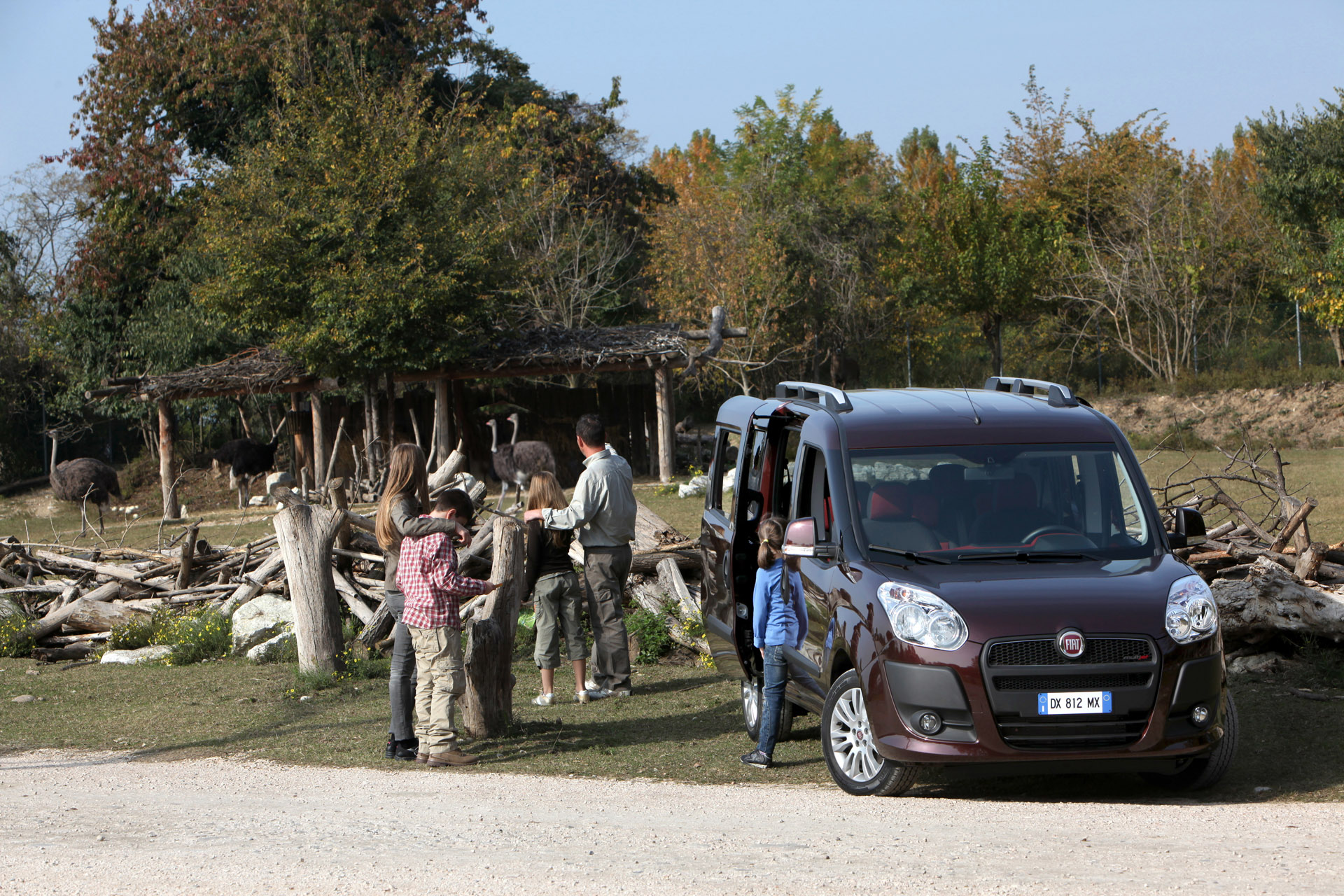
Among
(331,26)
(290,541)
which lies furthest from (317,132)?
(290,541)

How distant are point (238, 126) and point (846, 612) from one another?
30985mm

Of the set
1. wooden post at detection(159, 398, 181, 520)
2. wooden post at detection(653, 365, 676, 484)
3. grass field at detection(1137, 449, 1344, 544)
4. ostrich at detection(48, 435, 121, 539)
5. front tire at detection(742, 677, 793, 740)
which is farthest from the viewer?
wooden post at detection(159, 398, 181, 520)

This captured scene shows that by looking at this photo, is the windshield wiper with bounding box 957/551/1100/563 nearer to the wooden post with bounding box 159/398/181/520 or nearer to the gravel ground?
the gravel ground

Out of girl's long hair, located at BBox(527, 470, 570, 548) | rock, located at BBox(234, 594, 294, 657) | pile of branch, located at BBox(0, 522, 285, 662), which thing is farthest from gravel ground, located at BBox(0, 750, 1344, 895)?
pile of branch, located at BBox(0, 522, 285, 662)

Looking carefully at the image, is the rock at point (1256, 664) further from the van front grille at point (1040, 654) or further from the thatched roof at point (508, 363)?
the thatched roof at point (508, 363)

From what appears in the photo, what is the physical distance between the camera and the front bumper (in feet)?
19.4

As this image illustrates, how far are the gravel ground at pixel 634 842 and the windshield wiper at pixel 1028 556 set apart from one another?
1226 millimetres

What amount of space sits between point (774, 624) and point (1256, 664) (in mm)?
4307

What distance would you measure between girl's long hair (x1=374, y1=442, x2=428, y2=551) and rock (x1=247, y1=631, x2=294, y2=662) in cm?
513

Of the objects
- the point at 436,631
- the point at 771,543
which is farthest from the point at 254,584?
the point at 771,543

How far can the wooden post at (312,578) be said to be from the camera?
10805 millimetres

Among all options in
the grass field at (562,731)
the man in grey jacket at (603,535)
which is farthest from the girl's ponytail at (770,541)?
the man in grey jacket at (603,535)

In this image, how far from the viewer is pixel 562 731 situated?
8.79m

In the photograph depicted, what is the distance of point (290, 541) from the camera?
35.5ft
